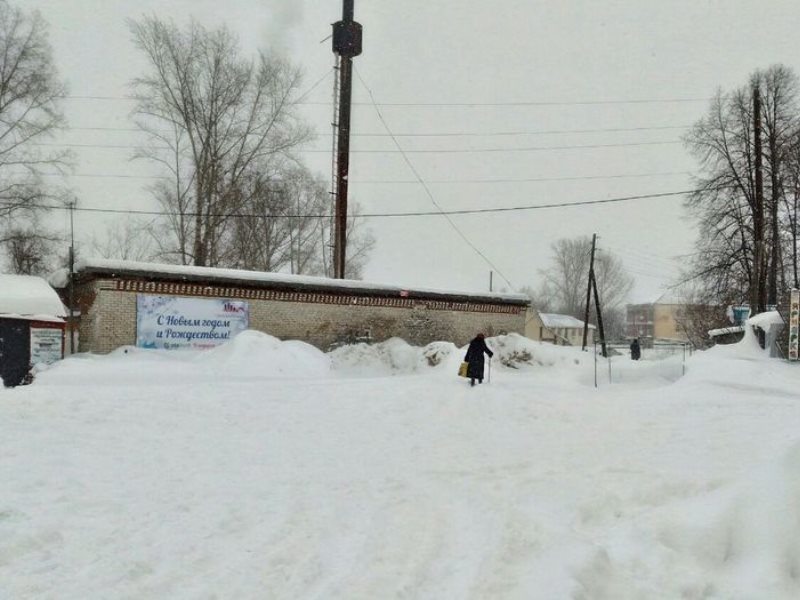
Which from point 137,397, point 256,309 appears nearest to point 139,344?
point 256,309

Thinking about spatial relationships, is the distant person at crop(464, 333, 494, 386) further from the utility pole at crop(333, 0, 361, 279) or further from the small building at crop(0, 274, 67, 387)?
the small building at crop(0, 274, 67, 387)

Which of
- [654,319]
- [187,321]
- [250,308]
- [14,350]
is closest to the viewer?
[14,350]

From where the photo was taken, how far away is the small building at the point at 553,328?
58469 millimetres

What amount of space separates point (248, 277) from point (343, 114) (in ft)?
30.5

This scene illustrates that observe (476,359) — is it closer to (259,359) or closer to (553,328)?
(259,359)

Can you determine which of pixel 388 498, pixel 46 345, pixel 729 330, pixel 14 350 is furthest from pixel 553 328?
pixel 388 498

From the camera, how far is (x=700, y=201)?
2767 centimetres

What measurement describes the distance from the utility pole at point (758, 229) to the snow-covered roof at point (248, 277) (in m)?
10.8

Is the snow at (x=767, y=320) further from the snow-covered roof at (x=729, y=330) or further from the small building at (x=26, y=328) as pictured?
the small building at (x=26, y=328)

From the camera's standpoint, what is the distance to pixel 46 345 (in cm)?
1608

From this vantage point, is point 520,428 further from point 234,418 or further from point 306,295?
point 306,295

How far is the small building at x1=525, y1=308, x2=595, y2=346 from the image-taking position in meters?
58.5

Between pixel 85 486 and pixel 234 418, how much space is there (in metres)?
4.11

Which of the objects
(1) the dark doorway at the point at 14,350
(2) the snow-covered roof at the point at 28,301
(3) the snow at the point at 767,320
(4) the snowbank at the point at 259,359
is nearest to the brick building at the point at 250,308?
(2) the snow-covered roof at the point at 28,301
